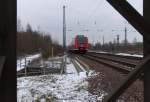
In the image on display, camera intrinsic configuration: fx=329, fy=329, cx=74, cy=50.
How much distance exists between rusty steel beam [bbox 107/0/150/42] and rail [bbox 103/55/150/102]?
20 centimetres

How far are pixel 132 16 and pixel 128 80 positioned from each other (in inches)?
20.0

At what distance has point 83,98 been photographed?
33.3ft

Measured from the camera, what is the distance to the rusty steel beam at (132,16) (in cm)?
258

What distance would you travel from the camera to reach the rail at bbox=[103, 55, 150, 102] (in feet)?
8.34

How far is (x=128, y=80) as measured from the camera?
2592mm

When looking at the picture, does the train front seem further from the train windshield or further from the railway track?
the railway track

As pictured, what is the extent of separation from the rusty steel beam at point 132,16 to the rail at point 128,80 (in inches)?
7.9

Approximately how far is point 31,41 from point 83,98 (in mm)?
69221

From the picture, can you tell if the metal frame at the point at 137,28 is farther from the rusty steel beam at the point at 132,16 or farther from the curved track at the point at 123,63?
the curved track at the point at 123,63
